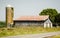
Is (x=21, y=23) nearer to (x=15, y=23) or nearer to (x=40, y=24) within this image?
(x=15, y=23)

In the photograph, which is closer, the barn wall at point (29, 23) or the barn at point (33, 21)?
the barn wall at point (29, 23)

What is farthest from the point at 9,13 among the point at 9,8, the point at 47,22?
the point at 47,22

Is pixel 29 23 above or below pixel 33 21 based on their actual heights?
below

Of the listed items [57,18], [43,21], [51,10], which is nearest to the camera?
[43,21]

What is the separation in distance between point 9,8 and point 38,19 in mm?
11830

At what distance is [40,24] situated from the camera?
60312 millimetres

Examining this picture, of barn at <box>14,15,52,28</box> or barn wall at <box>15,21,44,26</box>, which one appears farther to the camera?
barn at <box>14,15,52,28</box>

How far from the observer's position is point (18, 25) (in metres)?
62.9

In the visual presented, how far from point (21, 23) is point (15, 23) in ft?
7.94

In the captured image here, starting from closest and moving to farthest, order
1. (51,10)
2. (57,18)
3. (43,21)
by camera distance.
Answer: (43,21), (57,18), (51,10)

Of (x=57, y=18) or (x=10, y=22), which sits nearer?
(x=10, y=22)

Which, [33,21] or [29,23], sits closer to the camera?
[33,21]

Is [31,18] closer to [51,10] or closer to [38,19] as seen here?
[38,19]

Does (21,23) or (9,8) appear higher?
(9,8)
